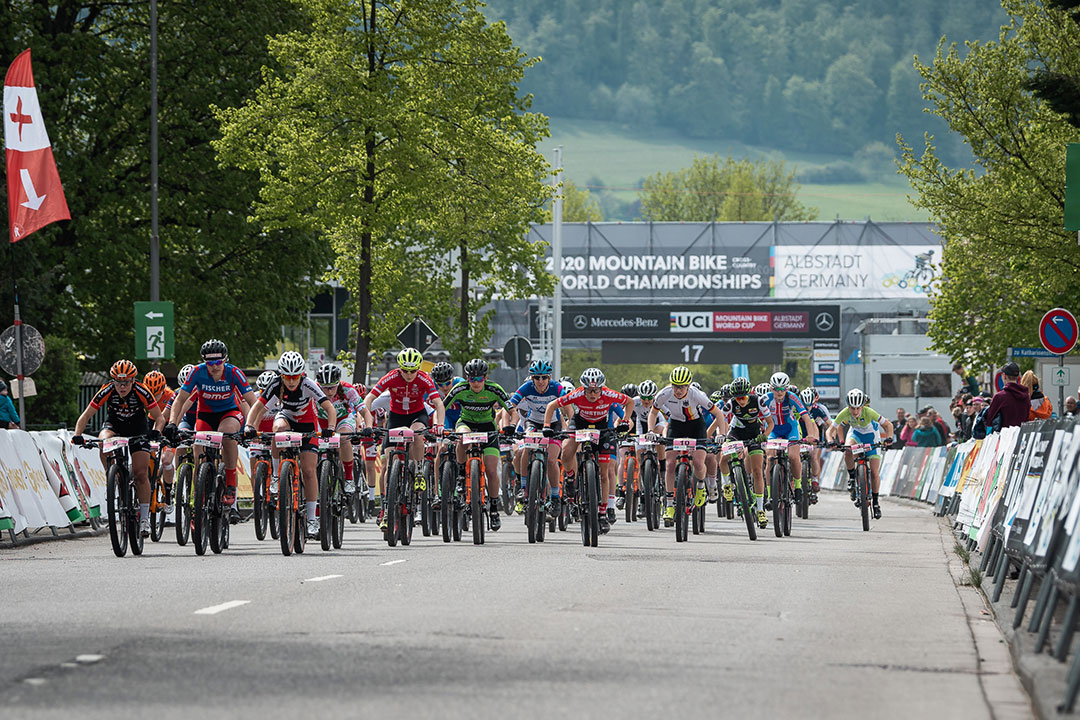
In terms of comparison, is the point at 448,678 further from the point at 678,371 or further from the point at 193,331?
the point at 193,331

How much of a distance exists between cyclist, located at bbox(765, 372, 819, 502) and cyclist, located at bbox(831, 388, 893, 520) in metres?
1.02

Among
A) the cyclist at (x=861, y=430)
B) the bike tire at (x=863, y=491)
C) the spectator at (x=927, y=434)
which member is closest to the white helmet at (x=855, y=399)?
the cyclist at (x=861, y=430)

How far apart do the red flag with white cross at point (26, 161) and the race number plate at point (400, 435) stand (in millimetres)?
10770

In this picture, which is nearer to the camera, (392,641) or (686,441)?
(392,641)

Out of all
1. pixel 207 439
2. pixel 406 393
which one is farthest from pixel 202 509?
pixel 406 393

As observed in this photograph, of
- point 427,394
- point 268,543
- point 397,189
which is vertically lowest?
point 268,543

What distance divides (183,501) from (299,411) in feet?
5.29

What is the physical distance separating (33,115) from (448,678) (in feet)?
68.1

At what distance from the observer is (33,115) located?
27.6 metres

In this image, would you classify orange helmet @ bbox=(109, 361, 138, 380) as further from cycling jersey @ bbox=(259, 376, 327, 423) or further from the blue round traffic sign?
the blue round traffic sign

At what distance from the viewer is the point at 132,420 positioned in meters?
18.0

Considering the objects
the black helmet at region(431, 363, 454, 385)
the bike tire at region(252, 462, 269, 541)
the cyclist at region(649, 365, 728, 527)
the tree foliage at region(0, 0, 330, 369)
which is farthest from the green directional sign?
the bike tire at region(252, 462, 269, 541)

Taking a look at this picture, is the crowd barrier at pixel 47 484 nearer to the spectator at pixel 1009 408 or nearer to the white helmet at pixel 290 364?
the white helmet at pixel 290 364

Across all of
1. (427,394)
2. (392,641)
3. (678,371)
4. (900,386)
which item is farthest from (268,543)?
(900,386)
